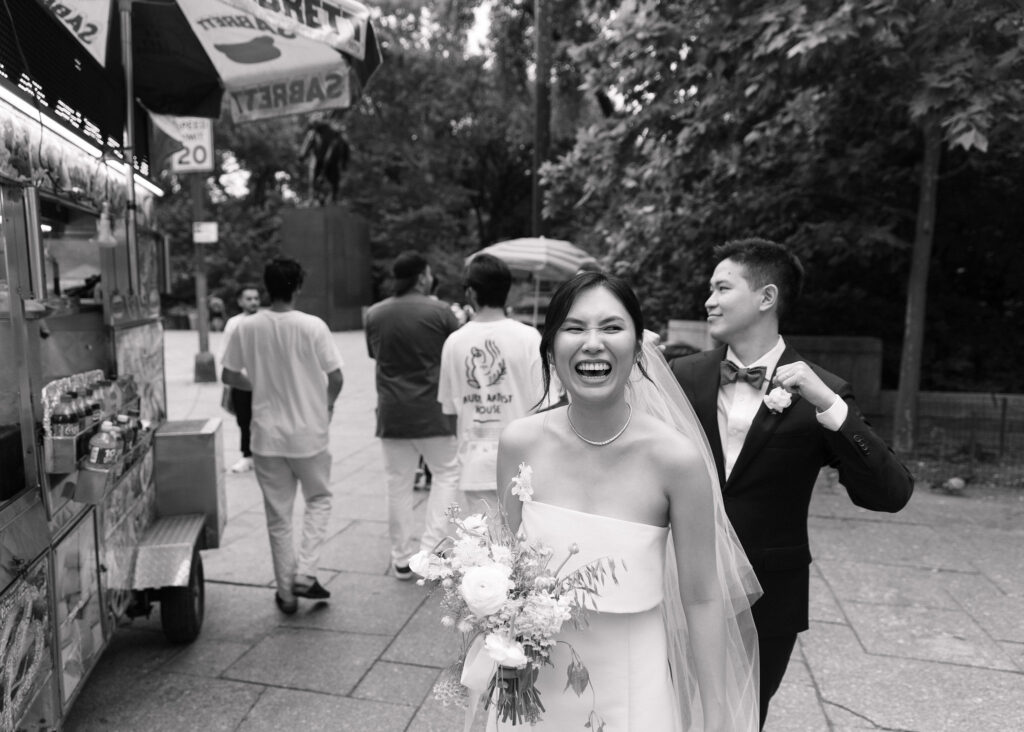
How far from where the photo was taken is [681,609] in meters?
2.10

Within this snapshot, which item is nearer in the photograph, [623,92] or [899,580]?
[899,580]

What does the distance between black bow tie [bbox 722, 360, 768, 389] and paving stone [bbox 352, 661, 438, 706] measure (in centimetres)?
206

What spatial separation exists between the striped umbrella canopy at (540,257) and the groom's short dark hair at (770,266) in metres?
6.68

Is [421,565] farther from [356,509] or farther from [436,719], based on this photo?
[356,509]

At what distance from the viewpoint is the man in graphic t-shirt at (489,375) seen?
14.0ft

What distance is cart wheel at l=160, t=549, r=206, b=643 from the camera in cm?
384

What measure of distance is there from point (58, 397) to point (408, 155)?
28630 mm

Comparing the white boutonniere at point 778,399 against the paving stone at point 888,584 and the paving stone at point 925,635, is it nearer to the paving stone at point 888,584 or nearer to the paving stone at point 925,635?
the paving stone at point 925,635

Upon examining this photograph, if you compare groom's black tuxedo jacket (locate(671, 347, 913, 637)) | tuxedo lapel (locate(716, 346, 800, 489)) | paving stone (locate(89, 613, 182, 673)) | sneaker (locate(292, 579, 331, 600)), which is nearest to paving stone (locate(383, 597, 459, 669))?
sneaker (locate(292, 579, 331, 600))

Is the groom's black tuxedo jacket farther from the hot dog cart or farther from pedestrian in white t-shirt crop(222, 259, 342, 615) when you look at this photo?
pedestrian in white t-shirt crop(222, 259, 342, 615)

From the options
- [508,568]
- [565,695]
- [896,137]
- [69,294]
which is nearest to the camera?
[508,568]

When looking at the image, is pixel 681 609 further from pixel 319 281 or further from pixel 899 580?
pixel 319 281

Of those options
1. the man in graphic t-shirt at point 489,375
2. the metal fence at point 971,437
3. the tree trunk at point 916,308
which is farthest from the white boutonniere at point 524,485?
the tree trunk at point 916,308

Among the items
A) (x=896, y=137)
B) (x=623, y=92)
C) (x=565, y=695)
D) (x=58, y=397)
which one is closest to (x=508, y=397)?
(x=58, y=397)
